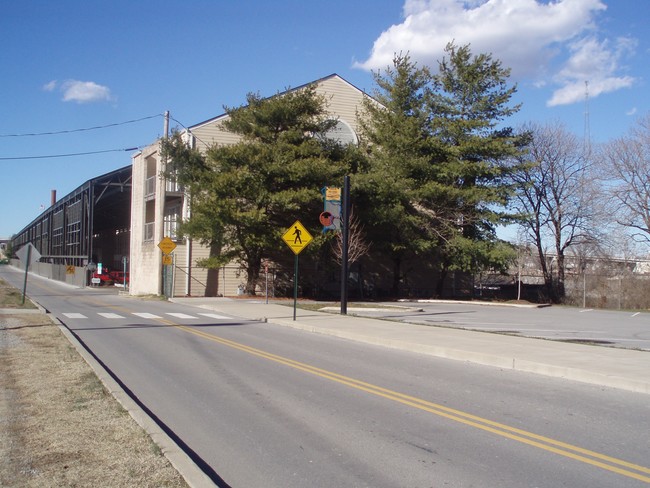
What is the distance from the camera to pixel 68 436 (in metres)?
6.00

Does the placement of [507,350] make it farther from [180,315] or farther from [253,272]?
[253,272]

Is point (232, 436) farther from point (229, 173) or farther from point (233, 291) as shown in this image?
point (233, 291)

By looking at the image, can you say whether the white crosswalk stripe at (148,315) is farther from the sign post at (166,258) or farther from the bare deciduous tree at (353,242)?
the bare deciduous tree at (353,242)

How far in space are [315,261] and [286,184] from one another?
21.8 feet

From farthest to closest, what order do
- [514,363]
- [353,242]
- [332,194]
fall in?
[353,242]
[332,194]
[514,363]

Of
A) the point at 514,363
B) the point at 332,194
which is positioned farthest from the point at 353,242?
the point at 514,363

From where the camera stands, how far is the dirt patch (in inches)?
193

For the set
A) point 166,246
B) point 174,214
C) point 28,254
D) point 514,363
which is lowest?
point 514,363

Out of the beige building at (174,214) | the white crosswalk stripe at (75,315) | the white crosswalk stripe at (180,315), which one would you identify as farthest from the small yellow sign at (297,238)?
the beige building at (174,214)

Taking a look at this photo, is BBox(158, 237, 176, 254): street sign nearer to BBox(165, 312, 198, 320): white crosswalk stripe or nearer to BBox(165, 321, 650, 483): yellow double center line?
BBox(165, 312, 198, 320): white crosswalk stripe

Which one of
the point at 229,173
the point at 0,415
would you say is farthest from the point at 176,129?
the point at 0,415

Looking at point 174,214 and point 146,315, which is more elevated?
point 174,214

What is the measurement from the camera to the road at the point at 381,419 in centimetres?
539

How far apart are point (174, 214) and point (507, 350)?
31609 mm
